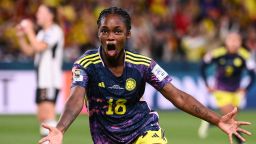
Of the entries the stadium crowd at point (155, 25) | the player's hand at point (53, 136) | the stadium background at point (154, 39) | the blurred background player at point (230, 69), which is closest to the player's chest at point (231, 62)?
the blurred background player at point (230, 69)

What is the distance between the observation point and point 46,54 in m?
12.1

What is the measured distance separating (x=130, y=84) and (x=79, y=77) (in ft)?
1.60

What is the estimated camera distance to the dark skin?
679cm

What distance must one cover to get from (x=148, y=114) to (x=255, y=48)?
16.0 meters

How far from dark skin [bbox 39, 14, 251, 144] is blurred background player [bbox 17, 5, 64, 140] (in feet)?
15.6

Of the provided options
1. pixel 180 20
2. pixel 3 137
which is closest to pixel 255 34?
pixel 180 20

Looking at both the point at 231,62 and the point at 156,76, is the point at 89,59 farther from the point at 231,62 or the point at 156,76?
the point at 231,62

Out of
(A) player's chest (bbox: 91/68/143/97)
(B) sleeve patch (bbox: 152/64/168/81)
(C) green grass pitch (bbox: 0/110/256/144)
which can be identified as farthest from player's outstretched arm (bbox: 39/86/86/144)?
(C) green grass pitch (bbox: 0/110/256/144)

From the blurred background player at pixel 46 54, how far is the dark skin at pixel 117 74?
4.75 m

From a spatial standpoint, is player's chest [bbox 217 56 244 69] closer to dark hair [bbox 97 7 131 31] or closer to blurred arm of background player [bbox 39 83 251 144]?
blurred arm of background player [bbox 39 83 251 144]

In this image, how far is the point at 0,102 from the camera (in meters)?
19.9

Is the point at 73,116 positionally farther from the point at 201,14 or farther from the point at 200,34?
the point at 201,14

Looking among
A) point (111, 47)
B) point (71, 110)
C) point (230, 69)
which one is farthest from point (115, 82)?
point (230, 69)

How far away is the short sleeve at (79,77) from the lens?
6949 millimetres
